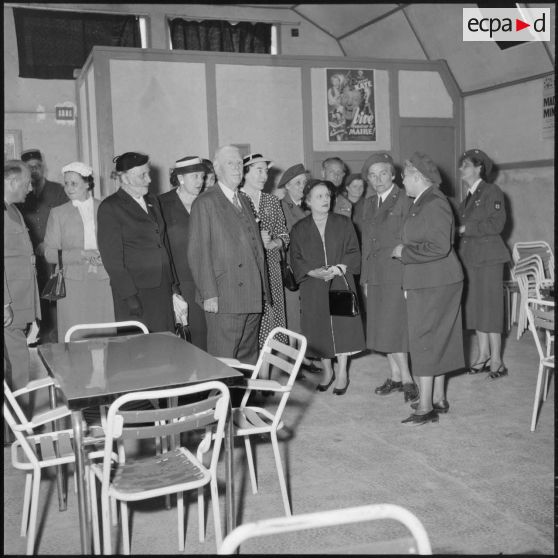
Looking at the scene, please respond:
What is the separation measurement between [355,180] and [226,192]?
8.61 feet

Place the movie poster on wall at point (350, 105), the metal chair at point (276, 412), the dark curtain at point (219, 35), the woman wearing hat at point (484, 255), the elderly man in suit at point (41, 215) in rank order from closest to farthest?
the metal chair at point (276, 412)
the woman wearing hat at point (484, 255)
the elderly man in suit at point (41, 215)
the movie poster on wall at point (350, 105)
the dark curtain at point (219, 35)

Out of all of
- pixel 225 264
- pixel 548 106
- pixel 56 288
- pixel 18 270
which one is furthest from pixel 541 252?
pixel 18 270

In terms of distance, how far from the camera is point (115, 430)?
6.93 ft

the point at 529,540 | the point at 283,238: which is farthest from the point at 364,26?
the point at 529,540

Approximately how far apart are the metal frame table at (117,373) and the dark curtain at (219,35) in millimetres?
7092

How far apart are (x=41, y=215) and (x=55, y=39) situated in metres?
3.42

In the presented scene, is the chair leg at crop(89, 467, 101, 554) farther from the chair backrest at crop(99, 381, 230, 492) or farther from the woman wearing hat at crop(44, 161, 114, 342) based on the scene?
the woman wearing hat at crop(44, 161, 114, 342)

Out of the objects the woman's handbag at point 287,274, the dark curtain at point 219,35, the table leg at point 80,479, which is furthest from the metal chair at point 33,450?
the dark curtain at point 219,35

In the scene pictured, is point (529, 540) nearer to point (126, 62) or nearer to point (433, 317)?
point (433, 317)

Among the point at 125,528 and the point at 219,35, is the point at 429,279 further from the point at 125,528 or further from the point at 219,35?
the point at 219,35

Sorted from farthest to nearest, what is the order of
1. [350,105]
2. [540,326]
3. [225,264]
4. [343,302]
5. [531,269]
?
[350,105]
[531,269]
[343,302]
[225,264]
[540,326]

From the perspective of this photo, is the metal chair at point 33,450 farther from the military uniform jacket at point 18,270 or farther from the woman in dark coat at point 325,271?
the woman in dark coat at point 325,271

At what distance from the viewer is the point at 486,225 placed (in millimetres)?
5242

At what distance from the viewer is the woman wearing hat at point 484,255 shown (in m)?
5.16
